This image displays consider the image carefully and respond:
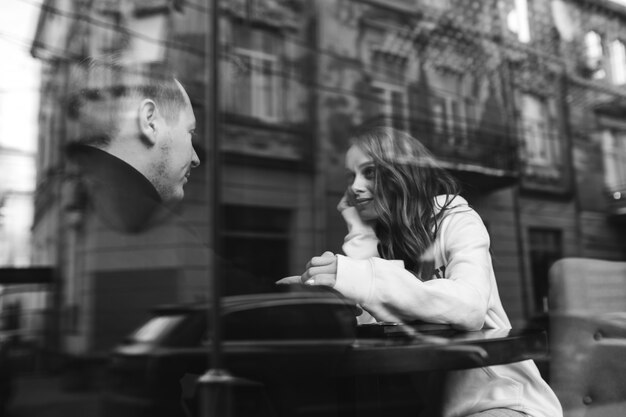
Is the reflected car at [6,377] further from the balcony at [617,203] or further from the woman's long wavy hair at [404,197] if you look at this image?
the balcony at [617,203]

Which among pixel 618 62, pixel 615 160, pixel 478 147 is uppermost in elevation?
pixel 618 62

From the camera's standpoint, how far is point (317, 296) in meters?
0.88

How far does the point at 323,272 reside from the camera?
2.05ft

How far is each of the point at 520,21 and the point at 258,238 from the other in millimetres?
1257

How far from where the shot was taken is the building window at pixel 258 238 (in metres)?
1.86

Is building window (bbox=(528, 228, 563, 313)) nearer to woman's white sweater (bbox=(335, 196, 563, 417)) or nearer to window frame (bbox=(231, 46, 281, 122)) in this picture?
woman's white sweater (bbox=(335, 196, 563, 417))

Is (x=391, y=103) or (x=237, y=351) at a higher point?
(x=391, y=103)

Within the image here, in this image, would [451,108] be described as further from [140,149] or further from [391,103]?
[140,149]

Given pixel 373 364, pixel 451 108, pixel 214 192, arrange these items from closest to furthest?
pixel 373 364
pixel 214 192
pixel 451 108

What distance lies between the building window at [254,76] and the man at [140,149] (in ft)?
4.47

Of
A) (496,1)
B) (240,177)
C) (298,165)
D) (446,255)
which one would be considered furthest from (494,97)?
(446,255)

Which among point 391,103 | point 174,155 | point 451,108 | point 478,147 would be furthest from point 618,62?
point 174,155

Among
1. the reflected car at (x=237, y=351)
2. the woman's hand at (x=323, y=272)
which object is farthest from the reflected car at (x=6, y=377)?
the woman's hand at (x=323, y=272)

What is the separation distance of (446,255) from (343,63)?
2013mm
